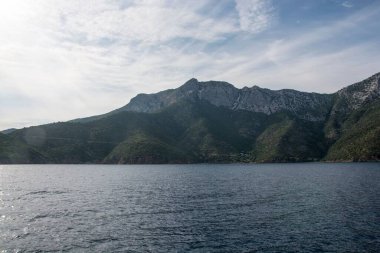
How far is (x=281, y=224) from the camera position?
228 ft

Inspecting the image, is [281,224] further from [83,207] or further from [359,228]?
[83,207]


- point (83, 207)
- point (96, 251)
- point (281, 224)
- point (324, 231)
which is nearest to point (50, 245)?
point (96, 251)

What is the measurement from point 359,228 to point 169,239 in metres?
37.6

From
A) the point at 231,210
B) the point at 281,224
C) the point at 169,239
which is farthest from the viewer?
the point at 231,210

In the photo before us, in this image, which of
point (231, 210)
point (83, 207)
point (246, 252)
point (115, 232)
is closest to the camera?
point (246, 252)

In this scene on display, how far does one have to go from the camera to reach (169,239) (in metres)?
58.8

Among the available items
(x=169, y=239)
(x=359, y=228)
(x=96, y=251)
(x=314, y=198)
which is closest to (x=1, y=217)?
(x=96, y=251)

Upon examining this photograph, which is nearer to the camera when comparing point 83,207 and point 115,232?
point 115,232

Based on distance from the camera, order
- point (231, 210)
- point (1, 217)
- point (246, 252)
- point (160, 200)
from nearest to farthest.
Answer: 1. point (246, 252)
2. point (1, 217)
3. point (231, 210)
4. point (160, 200)

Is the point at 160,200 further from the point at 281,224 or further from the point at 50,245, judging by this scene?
the point at 50,245

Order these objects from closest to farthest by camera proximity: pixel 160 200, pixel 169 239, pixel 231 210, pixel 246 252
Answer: pixel 246 252 < pixel 169 239 < pixel 231 210 < pixel 160 200

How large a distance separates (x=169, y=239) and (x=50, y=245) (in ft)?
64.6

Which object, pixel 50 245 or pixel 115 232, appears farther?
pixel 115 232

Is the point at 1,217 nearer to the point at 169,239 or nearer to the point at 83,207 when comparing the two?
the point at 83,207
